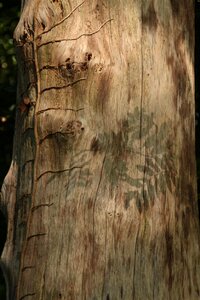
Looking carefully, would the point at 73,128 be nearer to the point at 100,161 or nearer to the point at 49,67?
the point at 100,161

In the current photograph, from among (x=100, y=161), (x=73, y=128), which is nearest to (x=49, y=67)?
(x=73, y=128)

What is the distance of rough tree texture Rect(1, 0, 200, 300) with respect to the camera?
2674mm

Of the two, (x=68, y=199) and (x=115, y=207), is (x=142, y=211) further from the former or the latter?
(x=68, y=199)

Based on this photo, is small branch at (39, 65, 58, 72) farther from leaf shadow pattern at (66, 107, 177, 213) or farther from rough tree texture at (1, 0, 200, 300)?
leaf shadow pattern at (66, 107, 177, 213)

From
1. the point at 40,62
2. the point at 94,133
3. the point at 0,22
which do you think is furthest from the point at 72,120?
the point at 0,22

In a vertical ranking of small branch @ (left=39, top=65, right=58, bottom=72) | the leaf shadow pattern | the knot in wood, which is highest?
small branch @ (left=39, top=65, right=58, bottom=72)

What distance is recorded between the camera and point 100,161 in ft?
8.90

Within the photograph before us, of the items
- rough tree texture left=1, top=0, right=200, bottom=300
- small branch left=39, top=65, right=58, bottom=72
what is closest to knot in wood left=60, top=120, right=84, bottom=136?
rough tree texture left=1, top=0, right=200, bottom=300

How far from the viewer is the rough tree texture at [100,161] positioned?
267cm

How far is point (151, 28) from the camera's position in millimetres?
2900

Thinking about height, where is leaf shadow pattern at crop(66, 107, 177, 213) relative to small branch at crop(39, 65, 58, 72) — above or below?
below

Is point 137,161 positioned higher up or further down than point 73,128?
further down

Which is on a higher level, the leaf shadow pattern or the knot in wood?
the knot in wood

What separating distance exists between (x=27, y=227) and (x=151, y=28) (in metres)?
0.95
